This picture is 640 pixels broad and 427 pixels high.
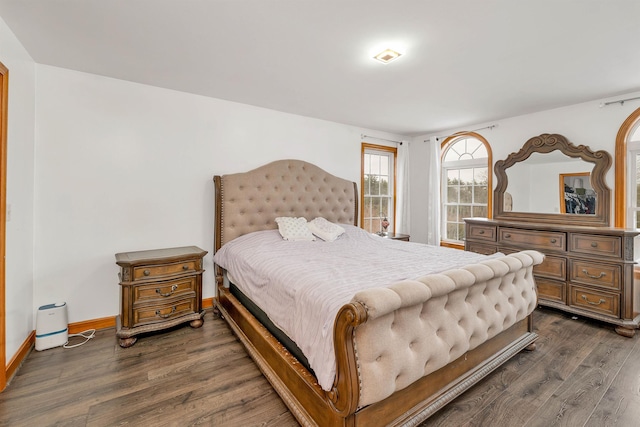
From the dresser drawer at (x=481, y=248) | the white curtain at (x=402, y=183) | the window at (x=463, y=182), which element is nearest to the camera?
the dresser drawer at (x=481, y=248)

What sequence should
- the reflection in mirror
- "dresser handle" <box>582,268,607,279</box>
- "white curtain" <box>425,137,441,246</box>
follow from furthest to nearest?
"white curtain" <box>425,137,441,246</box> → the reflection in mirror → "dresser handle" <box>582,268,607,279</box>

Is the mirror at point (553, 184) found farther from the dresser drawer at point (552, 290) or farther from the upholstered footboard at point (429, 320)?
the upholstered footboard at point (429, 320)

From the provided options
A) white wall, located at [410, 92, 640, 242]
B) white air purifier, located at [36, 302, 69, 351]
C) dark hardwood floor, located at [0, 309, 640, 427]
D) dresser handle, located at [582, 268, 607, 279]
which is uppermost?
white wall, located at [410, 92, 640, 242]

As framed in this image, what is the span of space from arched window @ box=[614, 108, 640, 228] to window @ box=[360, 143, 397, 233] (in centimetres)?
273

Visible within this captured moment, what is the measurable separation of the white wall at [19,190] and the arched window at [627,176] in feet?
18.2

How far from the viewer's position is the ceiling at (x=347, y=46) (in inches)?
70.4

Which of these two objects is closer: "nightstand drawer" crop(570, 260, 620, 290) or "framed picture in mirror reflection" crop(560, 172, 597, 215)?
"nightstand drawer" crop(570, 260, 620, 290)

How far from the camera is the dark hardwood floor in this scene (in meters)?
1.66

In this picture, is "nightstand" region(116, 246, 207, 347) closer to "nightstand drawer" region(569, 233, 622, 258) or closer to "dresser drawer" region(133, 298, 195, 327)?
"dresser drawer" region(133, 298, 195, 327)

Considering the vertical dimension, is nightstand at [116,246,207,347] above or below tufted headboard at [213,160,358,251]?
below

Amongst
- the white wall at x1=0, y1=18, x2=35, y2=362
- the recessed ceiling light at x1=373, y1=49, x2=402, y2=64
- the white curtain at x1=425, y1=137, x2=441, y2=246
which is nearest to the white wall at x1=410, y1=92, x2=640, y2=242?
the white curtain at x1=425, y1=137, x2=441, y2=246

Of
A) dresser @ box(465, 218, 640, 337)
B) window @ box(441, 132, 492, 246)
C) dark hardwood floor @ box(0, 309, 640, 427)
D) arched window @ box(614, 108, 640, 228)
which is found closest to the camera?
dark hardwood floor @ box(0, 309, 640, 427)

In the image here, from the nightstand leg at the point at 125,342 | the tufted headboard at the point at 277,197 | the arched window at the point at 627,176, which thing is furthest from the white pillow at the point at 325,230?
the arched window at the point at 627,176

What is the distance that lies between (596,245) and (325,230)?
282cm
